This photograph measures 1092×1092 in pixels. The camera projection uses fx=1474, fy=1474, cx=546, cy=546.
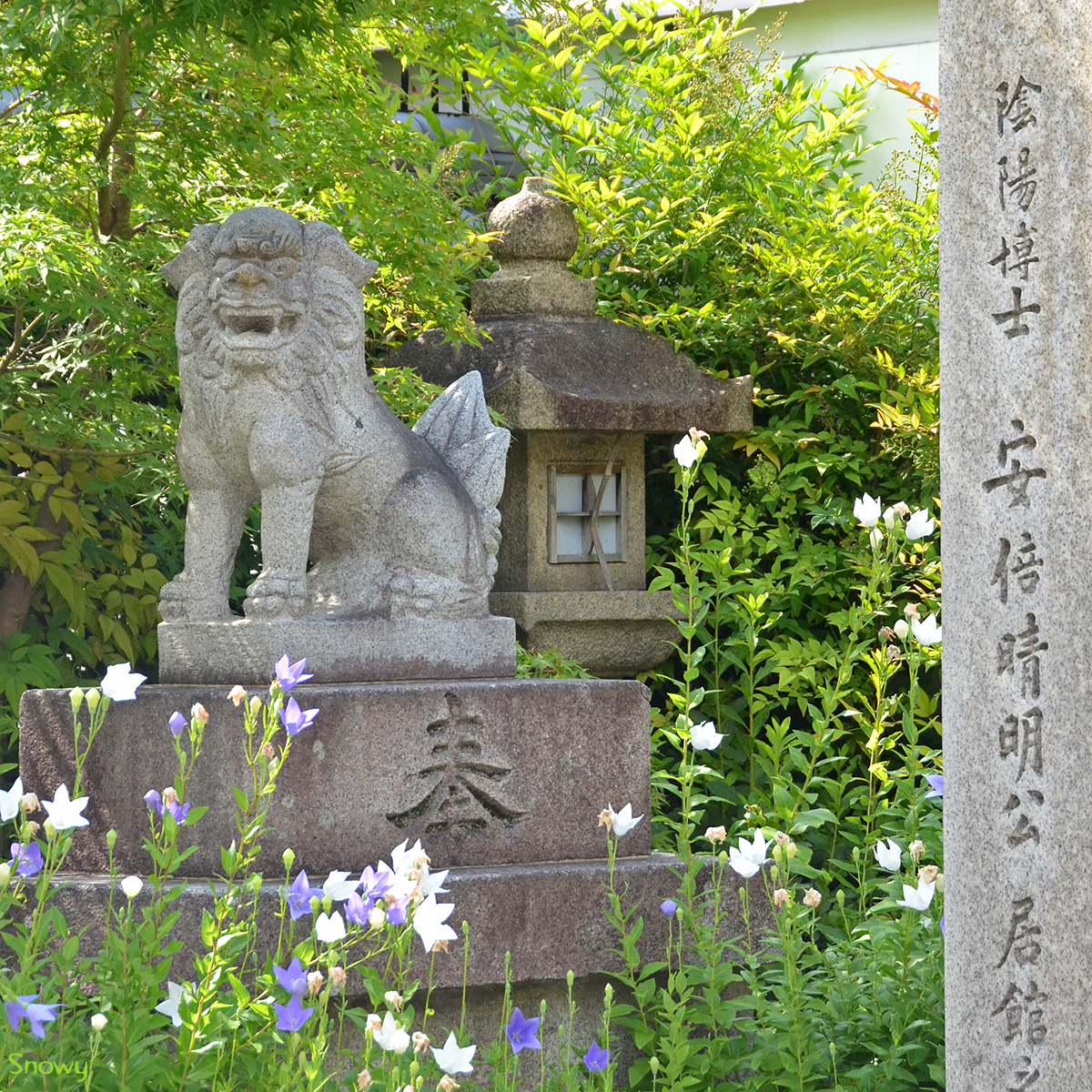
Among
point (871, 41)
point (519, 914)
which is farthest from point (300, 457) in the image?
point (871, 41)

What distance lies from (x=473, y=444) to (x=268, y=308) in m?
0.62

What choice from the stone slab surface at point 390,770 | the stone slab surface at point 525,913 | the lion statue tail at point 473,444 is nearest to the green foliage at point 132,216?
the lion statue tail at point 473,444

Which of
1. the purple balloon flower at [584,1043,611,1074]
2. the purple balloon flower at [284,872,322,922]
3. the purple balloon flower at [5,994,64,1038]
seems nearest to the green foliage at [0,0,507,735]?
the purple balloon flower at [284,872,322,922]

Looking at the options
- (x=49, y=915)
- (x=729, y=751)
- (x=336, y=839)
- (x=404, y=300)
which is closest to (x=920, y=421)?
(x=729, y=751)

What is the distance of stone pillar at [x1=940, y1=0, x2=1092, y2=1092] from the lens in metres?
2.18

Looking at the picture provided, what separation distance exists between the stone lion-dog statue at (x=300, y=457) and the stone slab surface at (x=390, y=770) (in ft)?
0.90

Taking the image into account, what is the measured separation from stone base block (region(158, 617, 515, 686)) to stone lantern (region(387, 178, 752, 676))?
65.1 inches

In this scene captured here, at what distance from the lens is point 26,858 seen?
2078 mm

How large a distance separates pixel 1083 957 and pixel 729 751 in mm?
2852

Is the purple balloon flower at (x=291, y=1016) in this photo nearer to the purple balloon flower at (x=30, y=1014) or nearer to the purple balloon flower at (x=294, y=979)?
the purple balloon flower at (x=294, y=979)

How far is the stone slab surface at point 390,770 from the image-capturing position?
2.89 metres

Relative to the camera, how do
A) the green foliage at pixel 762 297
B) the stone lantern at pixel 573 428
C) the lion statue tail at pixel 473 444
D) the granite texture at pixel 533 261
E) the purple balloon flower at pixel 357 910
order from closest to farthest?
1. the purple balloon flower at pixel 357 910
2. the lion statue tail at pixel 473 444
3. the stone lantern at pixel 573 428
4. the granite texture at pixel 533 261
5. the green foliage at pixel 762 297

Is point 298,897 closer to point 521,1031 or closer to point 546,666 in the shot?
point 521,1031

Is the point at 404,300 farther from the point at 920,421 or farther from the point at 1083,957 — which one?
the point at 1083,957
